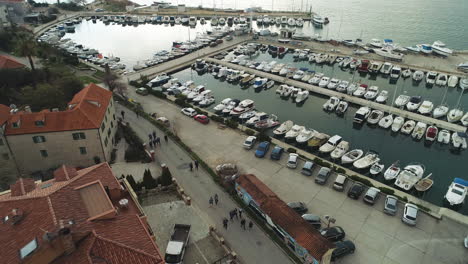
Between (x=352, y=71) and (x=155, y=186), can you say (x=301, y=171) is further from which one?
(x=352, y=71)

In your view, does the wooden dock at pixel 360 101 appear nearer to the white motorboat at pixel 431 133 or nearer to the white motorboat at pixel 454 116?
the white motorboat at pixel 454 116

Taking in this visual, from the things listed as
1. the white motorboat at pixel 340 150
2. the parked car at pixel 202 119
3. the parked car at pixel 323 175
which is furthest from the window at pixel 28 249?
the white motorboat at pixel 340 150

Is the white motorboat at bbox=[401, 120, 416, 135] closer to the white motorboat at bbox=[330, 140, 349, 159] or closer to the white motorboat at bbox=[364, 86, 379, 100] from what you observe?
the white motorboat at bbox=[364, 86, 379, 100]

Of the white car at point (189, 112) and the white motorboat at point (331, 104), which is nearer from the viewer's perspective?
the white car at point (189, 112)

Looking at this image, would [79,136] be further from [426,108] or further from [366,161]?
[426,108]

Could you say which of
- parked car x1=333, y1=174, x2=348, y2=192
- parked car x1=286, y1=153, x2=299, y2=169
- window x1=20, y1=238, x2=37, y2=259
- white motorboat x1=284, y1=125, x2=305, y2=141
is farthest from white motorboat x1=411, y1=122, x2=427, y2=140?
window x1=20, y1=238, x2=37, y2=259
